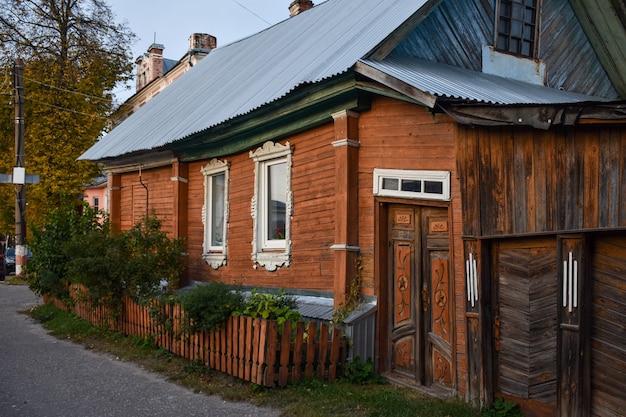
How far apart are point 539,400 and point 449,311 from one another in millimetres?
1363

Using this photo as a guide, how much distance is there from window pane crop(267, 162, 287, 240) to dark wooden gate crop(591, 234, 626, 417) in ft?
17.6

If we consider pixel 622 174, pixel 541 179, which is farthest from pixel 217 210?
pixel 622 174

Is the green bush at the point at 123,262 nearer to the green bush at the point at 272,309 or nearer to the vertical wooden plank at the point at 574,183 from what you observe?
the green bush at the point at 272,309

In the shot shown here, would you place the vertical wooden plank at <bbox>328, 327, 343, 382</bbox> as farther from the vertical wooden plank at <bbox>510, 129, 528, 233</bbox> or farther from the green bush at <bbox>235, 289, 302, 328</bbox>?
the vertical wooden plank at <bbox>510, 129, 528, 233</bbox>

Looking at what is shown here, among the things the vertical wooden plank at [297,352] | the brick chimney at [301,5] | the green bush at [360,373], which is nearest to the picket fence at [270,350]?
the vertical wooden plank at [297,352]

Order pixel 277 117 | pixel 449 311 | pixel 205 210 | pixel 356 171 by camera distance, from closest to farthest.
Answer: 1. pixel 449 311
2. pixel 356 171
3. pixel 277 117
4. pixel 205 210

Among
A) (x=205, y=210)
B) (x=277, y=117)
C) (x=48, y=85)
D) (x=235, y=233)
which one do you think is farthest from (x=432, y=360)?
(x=48, y=85)

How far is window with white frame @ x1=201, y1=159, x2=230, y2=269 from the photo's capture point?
40.2 feet

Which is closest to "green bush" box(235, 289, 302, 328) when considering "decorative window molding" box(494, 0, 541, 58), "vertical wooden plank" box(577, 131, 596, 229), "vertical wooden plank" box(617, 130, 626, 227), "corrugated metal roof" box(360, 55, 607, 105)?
"corrugated metal roof" box(360, 55, 607, 105)

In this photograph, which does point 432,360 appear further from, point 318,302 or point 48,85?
point 48,85

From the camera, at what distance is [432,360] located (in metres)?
7.37

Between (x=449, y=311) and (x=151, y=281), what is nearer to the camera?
(x=449, y=311)

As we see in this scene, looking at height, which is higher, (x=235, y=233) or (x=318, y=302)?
(x=235, y=233)

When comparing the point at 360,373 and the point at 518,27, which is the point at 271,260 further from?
the point at 518,27
